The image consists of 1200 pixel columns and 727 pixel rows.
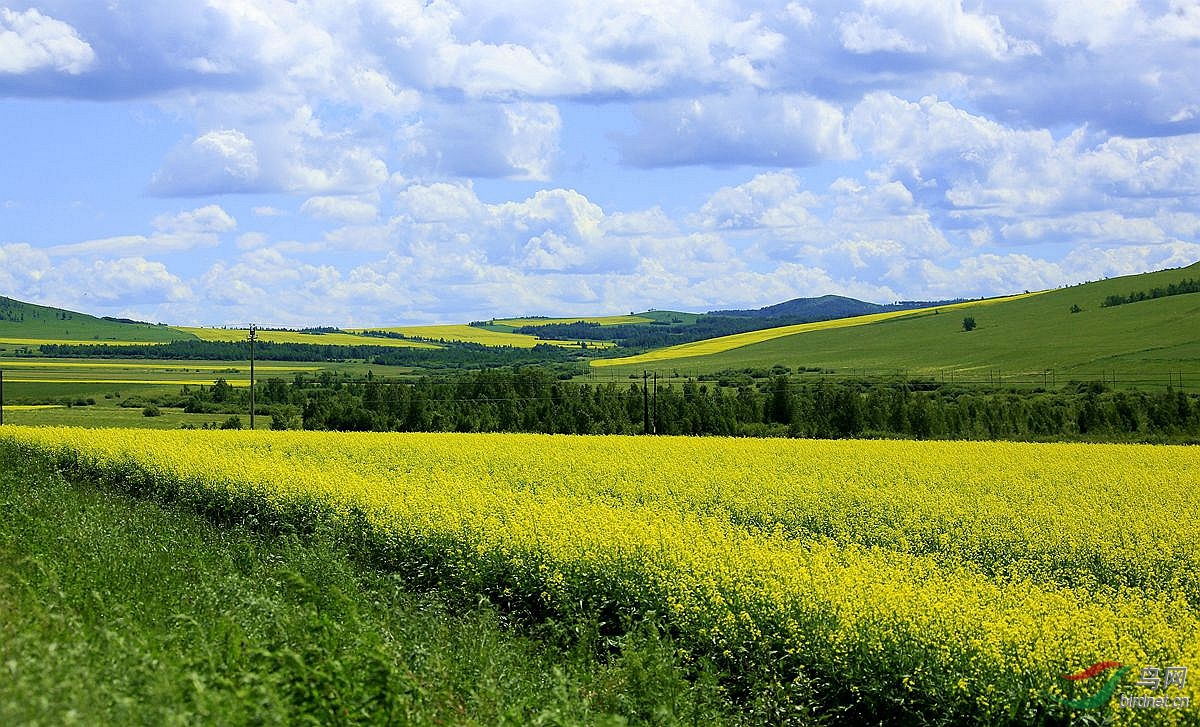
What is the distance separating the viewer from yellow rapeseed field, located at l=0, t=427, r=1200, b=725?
34.7 feet

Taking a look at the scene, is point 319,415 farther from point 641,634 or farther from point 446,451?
point 641,634

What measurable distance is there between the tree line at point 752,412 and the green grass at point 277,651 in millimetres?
37265

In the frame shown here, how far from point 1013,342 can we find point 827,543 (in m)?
109

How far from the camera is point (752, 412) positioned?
59312 millimetres

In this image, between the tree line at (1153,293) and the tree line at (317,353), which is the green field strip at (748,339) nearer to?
the tree line at (317,353)

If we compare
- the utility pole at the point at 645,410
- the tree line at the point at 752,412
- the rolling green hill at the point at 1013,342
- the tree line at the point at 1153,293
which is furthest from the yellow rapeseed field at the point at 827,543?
the tree line at the point at 1153,293

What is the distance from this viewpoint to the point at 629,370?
12744 cm

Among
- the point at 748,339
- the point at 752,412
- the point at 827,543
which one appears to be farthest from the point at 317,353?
the point at 827,543

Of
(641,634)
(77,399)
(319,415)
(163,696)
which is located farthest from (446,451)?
(77,399)

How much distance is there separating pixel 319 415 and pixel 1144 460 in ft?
155

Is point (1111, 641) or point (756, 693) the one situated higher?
point (1111, 641)

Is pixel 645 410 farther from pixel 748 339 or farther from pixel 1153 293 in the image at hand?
pixel 748 339

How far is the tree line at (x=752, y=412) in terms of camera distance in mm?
49184

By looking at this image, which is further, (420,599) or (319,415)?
(319,415)
